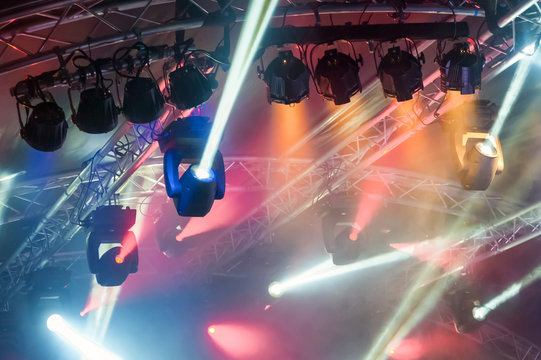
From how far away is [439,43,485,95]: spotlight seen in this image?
149 inches

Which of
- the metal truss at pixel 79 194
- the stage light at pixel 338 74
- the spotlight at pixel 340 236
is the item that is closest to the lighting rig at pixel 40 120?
the metal truss at pixel 79 194

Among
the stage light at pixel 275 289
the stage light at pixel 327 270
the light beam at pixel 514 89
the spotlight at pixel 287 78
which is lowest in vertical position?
the stage light at pixel 327 270

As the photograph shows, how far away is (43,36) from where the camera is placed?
3.81 meters

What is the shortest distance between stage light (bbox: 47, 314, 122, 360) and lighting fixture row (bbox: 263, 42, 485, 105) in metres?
7.36

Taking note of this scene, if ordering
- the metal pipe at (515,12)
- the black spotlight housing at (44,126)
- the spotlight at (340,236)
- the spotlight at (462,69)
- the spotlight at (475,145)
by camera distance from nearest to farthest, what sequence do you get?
1. the black spotlight housing at (44,126)
2. the metal pipe at (515,12)
3. the spotlight at (462,69)
4. the spotlight at (475,145)
5. the spotlight at (340,236)

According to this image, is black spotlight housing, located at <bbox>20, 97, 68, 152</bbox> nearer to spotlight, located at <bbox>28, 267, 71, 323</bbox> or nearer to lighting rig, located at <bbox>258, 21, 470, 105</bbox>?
lighting rig, located at <bbox>258, 21, 470, 105</bbox>

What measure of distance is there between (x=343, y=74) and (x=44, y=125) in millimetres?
2082

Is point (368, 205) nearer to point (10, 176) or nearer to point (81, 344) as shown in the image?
point (10, 176)

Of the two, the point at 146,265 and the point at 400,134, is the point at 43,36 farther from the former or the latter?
the point at 146,265

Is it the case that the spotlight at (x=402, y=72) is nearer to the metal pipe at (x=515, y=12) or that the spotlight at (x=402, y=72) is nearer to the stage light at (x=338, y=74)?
the stage light at (x=338, y=74)

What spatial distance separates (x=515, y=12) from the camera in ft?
12.3

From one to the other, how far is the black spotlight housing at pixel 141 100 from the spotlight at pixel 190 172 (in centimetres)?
23

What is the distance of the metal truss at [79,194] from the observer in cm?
539

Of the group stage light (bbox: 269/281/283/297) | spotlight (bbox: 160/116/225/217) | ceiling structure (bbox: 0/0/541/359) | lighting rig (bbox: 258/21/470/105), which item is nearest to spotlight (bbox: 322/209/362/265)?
ceiling structure (bbox: 0/0/541/359)
